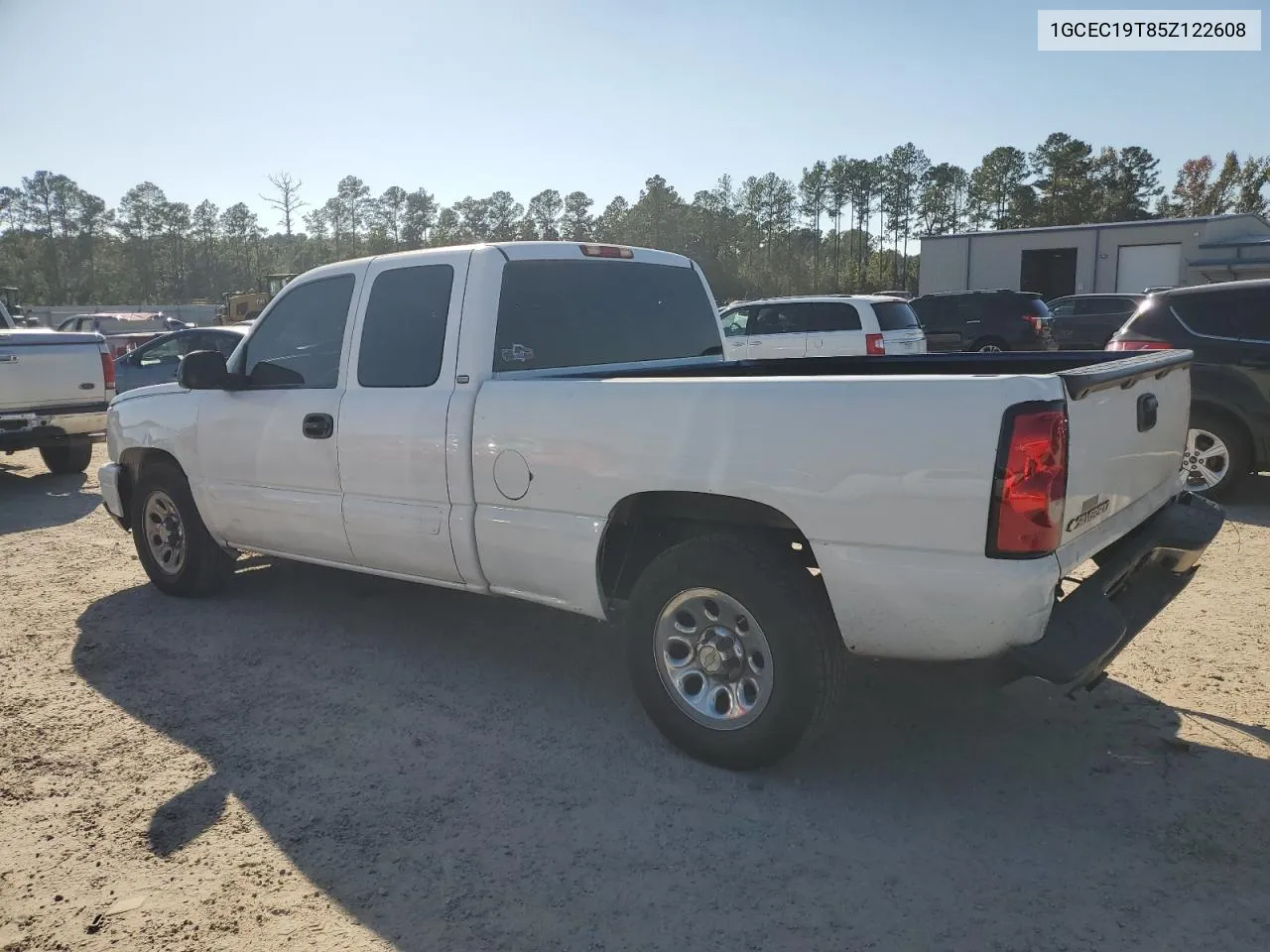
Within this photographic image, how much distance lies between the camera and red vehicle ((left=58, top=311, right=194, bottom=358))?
20.5 metres

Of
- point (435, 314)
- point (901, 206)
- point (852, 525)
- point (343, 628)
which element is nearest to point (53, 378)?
point (343, 628)

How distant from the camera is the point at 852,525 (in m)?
3.11

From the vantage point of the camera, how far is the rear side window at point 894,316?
14.9 metres

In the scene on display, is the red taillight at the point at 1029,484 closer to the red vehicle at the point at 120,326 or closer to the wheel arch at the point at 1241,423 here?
the wheel arch at the point at 1241,423

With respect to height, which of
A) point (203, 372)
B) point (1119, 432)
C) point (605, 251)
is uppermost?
point (605, 251)

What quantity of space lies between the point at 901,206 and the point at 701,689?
106584 millimetres

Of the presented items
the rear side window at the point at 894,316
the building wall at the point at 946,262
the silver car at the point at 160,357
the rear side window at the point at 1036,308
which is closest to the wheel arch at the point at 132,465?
the silver car at the point at 160,357

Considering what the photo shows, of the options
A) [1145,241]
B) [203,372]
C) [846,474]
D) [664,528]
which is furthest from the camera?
[1145,241]

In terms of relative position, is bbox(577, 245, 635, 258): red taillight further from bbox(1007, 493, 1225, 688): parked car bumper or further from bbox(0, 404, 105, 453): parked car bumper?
bbox(0, 404, 105, 453): parked car bumper

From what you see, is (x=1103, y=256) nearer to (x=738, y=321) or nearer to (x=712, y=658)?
(x=738, y=321)

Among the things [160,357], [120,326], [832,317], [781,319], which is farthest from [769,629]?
[120,326]

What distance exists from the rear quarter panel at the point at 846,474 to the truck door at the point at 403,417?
2.02 ft

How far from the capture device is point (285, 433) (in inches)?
197

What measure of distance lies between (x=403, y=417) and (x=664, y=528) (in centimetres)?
136
